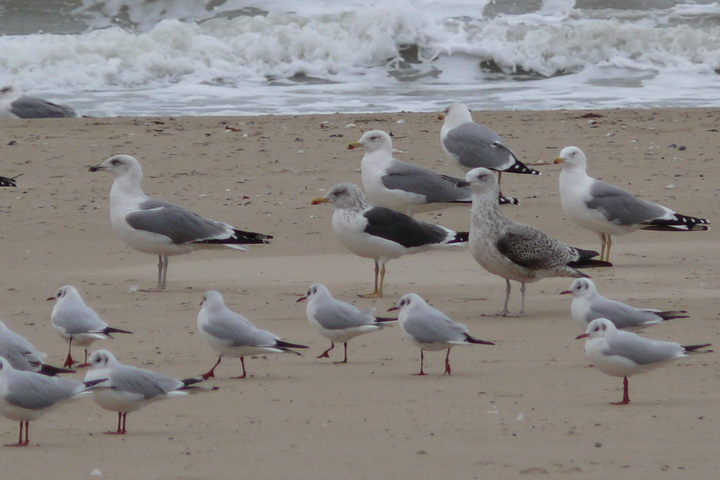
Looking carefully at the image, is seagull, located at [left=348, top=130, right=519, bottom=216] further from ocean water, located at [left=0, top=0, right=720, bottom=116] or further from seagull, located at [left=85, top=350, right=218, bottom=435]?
ocean water, located at [left=0, top=0, right=720, bottom=116]

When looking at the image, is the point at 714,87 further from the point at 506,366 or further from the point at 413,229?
the point at 506,366

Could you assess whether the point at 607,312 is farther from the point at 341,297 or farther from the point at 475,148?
the point at 475,148

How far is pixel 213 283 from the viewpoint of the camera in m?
8.77

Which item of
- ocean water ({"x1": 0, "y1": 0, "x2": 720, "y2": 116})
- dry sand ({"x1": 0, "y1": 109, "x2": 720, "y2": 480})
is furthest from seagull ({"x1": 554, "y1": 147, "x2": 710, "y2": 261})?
ocean water ({"x1": 0, "y1": 0, "x2": 720, "y2": 116})

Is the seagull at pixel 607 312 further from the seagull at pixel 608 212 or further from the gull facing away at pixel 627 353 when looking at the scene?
the seagull at pixel 608 212

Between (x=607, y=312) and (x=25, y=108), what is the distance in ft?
37.8

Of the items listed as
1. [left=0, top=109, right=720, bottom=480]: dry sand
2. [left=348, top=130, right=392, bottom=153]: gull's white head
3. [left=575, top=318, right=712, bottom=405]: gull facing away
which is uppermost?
[left=348, top=130, right=392, bottom=153]: gull's white head

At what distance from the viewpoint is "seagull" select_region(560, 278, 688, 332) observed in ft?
20.9

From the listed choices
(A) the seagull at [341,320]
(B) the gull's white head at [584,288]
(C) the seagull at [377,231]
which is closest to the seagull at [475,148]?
(C) the seagull at [377,231]

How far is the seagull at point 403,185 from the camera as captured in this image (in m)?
10.5

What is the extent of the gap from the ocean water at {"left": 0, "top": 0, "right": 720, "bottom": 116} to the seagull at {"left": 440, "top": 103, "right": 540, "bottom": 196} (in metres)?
5.63

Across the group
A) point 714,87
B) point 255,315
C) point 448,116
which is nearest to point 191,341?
point 255,315

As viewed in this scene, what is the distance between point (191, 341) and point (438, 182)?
4074mm

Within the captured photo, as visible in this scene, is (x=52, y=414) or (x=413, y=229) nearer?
(x=52, y=414)
